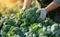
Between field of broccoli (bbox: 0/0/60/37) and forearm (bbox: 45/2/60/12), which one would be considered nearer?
field of broccoli (bbox: 0/0/60/37)

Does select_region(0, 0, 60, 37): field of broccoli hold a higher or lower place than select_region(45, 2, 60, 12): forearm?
lower

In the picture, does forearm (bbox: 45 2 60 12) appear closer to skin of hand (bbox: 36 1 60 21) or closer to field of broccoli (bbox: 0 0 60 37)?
skin of hand (bbox: 36 1 60 21)

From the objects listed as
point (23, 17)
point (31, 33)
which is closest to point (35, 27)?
point (31, 33)

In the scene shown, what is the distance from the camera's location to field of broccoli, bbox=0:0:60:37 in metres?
3.06

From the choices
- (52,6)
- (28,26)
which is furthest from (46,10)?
(28,26)

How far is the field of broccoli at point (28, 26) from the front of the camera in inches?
121

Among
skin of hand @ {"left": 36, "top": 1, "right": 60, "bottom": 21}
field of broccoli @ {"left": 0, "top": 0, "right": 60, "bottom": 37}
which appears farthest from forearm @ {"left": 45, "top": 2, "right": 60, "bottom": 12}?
field of broccoli @ {"left": 0, "top": 0, "right": 60, "bottom": 37}

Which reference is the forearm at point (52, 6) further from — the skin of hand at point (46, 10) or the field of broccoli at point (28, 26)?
the field of broccoli at point (28, 26)

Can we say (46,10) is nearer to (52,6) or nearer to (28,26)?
(52,6)

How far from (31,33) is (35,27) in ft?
0.32

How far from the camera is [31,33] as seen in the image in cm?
312

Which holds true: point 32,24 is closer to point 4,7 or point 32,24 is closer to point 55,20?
point 55,20

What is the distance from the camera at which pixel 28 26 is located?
3.37 metres

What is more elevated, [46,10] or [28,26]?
[46,10]
